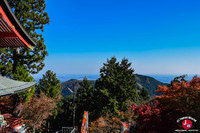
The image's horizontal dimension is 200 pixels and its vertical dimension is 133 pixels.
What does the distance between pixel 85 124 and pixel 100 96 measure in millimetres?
7536

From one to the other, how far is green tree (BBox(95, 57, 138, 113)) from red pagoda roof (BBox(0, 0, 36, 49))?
1474 cm

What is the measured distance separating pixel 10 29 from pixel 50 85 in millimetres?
21398

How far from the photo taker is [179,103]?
254 inches

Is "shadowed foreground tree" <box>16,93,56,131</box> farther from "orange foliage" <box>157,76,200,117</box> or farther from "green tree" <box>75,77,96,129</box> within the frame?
"orange foliage" <box>157,76,200,117</box>

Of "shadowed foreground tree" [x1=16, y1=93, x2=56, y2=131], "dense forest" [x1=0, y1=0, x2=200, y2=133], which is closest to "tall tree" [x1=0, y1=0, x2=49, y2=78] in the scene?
"dense forest" [x1=0, y1=0, x2=200, y2=133]

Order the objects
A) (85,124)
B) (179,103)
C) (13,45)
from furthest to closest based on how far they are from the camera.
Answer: (85,124) → (179,103) → (13,45)

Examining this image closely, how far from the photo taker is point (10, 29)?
12.3ft

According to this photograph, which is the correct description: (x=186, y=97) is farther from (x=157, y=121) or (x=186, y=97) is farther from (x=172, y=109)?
(x=157, y=121)

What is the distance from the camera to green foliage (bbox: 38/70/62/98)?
23000mm

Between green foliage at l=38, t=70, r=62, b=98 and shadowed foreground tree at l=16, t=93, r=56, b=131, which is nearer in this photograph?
shadowed foreground tree at l=16, t=93, r=56, b=131

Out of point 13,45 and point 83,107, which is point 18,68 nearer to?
point 13,45

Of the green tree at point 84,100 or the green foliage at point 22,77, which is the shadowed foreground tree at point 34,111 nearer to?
the green foliage at point 22,77

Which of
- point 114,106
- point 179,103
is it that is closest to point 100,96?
point 114,106

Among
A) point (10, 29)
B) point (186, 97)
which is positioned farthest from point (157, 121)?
point (10, 29)
